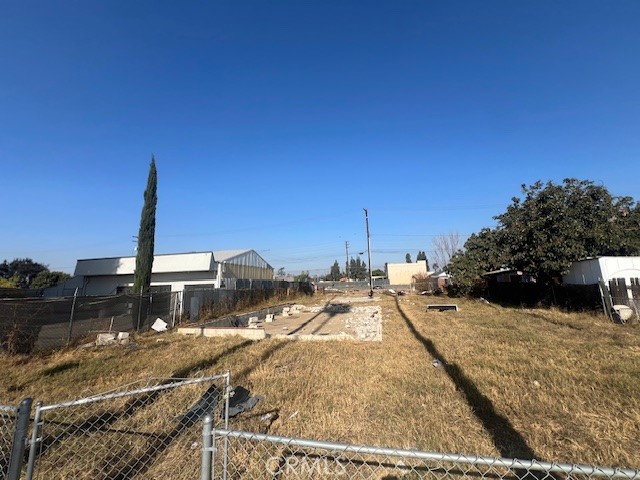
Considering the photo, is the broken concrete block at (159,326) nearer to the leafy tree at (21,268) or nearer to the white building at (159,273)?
the white building at (159,273)

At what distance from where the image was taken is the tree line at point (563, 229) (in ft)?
60.1

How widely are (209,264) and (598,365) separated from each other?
31.5 m

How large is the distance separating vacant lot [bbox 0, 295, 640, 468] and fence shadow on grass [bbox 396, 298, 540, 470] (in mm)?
16

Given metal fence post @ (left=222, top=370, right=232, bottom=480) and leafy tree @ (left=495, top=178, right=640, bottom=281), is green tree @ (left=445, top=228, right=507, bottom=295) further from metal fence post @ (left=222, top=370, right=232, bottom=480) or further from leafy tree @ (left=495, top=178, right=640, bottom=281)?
metal fence post @ (left=222, top=370, right=232, bottom=480)

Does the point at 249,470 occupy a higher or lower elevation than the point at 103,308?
lower

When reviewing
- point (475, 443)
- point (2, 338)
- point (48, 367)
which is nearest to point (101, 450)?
point (475, 443)

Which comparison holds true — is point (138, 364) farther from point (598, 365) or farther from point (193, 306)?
point (598, 365)

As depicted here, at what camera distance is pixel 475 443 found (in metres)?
4.21

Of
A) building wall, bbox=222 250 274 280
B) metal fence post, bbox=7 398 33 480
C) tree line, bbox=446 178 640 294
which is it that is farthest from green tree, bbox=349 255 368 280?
metal fence post, bbox=7 398 33 480

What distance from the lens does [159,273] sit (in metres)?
36.6

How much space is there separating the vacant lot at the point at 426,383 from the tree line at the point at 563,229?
725cm

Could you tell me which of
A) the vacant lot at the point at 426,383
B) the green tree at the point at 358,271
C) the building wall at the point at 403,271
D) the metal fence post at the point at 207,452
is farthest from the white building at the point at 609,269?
the green tree at the point at 358,271

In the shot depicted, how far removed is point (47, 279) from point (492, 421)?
57246 millimetres

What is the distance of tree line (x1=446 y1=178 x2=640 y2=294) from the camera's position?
60.1 ft
